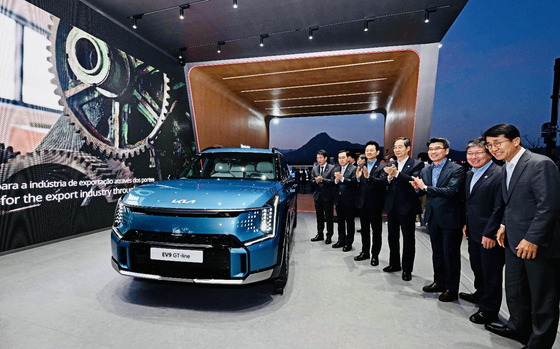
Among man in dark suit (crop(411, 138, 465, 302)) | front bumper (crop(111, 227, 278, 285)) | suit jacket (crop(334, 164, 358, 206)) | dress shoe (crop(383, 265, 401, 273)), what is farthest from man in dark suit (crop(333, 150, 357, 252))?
front bumper (crop(111, 227, 278, 285))

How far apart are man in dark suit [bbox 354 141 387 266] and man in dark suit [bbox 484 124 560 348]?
158cm

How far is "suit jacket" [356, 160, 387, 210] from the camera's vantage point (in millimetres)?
3481

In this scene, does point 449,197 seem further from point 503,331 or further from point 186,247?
point 186,247

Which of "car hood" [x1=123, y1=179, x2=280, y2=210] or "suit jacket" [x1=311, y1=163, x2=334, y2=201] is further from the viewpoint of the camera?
"suit jacket" [x1=311, y1=163, x2=334, y2=201]

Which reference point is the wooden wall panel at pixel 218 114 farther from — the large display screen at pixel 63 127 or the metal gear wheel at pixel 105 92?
the large display screen at pixel 63 127

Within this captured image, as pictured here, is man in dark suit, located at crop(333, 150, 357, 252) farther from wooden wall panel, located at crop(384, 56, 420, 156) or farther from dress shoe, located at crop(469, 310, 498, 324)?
wooden wall panel, located at crop(384, 56, 420, 156)

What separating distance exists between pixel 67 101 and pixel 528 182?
6.37 m

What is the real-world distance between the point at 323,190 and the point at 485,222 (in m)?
2.68

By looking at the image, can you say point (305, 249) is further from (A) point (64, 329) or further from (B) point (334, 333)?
(A) point (64, 329)

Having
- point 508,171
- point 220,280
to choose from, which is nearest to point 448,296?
point 508,171

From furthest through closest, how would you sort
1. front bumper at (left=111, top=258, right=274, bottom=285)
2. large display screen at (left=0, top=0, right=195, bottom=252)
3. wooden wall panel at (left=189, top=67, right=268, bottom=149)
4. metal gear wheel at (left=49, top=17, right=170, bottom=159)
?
wooden wall panel at (left=189, top=67, right=268, bottom=149) < metal gear wheel at (left=49, top=17, right=170, bottom=159) < large display screen at (left=0, top=0, right=195, bottom=252) < front bumper at (left=111, top=258, right=274, bottom=285)

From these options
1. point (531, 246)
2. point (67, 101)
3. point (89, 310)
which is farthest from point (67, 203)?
point (531, 246)

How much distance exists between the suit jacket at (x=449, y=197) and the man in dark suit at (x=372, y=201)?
816 millimetres

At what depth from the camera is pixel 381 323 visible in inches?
84.4
